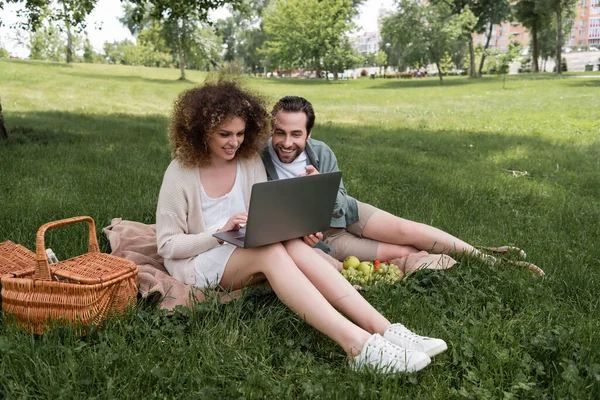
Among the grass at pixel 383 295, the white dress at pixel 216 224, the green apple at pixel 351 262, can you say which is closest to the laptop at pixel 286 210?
the white dress at pixel 216 224

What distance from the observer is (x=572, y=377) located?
2500 millimetres

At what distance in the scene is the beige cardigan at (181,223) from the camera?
10.8 feet

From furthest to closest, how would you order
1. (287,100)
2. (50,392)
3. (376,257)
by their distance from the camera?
(376,257), (287,100), (50,392)

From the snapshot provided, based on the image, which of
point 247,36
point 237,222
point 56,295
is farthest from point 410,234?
point 247,36

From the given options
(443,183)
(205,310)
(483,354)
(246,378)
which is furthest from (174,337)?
(443,183)

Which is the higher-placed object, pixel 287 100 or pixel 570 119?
pixel 287 100

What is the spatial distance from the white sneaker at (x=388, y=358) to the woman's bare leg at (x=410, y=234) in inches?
63.6

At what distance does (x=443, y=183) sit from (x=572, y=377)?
4428 mm

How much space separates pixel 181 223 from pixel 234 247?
0.41 m

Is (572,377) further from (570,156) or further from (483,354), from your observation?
(570,156)

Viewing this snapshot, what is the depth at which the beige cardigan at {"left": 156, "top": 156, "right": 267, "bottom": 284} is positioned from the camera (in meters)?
3.30

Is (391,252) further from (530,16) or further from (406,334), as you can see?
(530,16)

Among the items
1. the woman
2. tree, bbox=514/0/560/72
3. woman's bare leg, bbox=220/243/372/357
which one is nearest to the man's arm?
the woman

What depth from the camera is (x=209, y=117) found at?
11.0 ft
